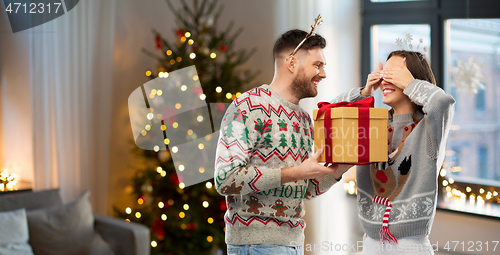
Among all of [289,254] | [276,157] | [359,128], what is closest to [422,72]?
[359,128]

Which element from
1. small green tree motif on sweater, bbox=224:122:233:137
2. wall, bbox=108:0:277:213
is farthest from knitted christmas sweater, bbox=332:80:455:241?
wall, bbox=108:0:277:213

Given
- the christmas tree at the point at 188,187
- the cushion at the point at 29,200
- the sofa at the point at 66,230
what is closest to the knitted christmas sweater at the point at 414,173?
the sofa at the point at 66,230

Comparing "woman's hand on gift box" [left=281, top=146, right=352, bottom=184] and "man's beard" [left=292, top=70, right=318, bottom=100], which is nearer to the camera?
"woman's hand on gift box" [left=281, top=146, right=352, bottom=184]

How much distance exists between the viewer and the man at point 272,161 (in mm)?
1265

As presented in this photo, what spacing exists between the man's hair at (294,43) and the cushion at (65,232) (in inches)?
70.5

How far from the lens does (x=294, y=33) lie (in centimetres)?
147

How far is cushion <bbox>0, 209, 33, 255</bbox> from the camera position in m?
2.19

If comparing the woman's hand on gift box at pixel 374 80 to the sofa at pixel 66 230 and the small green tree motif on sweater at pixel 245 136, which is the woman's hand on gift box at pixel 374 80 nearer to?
the small green tree motif on sweater at pixel 245 136

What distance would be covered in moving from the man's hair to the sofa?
1.58m

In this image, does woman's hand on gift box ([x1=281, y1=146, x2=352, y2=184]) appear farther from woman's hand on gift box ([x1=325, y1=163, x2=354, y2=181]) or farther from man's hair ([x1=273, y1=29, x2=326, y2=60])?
man's hair ([x1=273, y1=29, x2=326, y2=60])

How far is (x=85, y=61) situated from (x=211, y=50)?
1.09m

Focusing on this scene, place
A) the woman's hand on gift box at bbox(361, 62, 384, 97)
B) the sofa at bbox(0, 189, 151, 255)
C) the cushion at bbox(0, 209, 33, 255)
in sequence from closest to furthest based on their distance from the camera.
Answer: the woman's hand on gift box at bbox(361, 62, 384, 97) → the cushion at bbox(0, 209, 33, 255) → the sofa at bbox(0, 189, 151, 255)

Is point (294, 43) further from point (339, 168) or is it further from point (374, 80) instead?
point (339, 168)

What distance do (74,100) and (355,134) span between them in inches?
106
